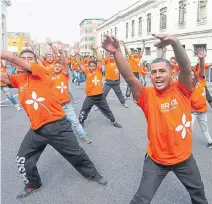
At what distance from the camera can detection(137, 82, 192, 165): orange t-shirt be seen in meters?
2.37

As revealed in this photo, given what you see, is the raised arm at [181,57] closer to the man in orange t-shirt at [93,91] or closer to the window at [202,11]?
the man in orange t-shirt at [93,91]

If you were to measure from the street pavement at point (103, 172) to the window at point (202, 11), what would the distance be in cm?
1742

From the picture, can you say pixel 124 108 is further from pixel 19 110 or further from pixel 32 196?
pixel 32 196

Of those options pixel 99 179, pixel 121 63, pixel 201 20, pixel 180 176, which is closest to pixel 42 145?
pixel 99 179

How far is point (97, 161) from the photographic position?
14.3ft

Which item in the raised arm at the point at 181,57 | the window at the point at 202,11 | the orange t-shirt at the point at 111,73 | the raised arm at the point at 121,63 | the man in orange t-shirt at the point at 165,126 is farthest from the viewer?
the window at the point at 202,11

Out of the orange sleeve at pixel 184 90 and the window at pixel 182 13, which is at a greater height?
the window at pixel 182 13

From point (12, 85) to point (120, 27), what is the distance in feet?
136

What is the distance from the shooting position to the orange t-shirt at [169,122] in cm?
237

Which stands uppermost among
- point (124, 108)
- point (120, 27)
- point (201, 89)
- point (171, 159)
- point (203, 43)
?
point (120, 27)

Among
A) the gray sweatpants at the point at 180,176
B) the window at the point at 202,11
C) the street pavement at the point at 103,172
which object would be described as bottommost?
the street pavement at the point at 103,172

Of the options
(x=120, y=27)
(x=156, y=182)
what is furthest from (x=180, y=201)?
(x=120, y=27)

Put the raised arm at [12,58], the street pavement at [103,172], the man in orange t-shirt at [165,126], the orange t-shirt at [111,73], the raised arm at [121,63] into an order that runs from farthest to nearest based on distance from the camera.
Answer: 1. the orange t-shirt at [111,73]
2. the street pavement at [103,172]
3. the raised arm at [12,58]
4. the man in orange t-shirt at [165,126]
5. the raised arm at [121,63]

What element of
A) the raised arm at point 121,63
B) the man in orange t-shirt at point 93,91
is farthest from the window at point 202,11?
the raised arm at point 121,63
